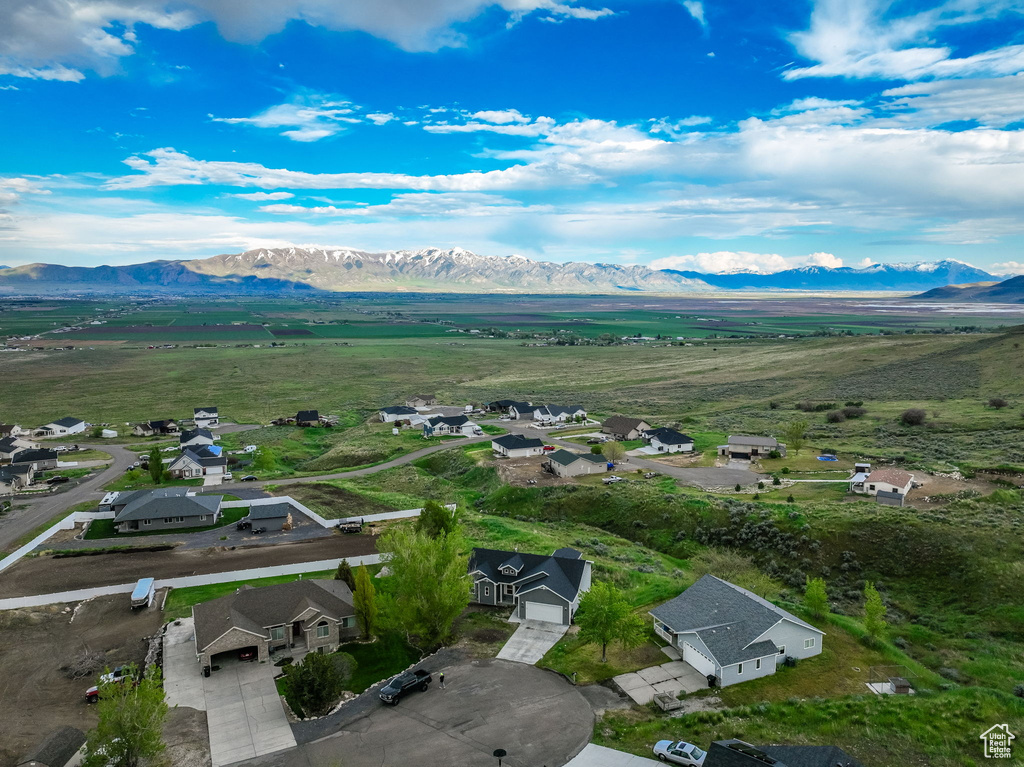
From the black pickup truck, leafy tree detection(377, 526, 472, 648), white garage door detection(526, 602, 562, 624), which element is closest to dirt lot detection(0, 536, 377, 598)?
leafy tree detection(377, 526, 472, 648)

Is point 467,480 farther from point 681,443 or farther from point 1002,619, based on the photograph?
point 1002,619

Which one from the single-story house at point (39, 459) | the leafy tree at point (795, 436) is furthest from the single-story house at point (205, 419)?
the leafy tree at point (795, 436)

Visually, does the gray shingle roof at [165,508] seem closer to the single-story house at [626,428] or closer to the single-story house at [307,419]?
the single-story house at [307,419]

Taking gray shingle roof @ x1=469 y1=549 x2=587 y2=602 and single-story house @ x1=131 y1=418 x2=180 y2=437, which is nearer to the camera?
gray shingle roof @ x1=469 y1=549 x2=587 y2=602

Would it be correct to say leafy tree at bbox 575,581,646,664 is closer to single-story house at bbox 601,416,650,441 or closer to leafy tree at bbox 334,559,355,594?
leafy tree at bbox 334,559,355,594

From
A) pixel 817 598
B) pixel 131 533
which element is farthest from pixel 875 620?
pixel 131 533

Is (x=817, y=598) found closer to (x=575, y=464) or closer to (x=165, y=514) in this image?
(x=575, y=464)
